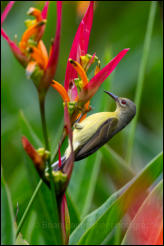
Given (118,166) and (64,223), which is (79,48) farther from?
(118,166)

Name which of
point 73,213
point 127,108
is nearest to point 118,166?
point 73,213

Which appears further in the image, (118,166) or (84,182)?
(84,182)

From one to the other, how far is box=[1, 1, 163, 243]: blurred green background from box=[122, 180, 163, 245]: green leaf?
58 centimetres

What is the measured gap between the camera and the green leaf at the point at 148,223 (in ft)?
2.07

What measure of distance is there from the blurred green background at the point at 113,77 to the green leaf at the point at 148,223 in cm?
58

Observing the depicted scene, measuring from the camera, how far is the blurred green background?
4.56 feet

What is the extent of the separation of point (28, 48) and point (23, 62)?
0.01 m

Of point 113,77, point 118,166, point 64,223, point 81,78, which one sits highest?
point 81,78

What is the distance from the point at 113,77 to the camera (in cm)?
140

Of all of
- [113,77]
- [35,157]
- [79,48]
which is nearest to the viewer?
[35,157]

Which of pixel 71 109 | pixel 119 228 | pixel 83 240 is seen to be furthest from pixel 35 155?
pixel 119 228

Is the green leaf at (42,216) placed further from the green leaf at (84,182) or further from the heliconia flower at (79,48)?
the heliconia flower at (79,48)

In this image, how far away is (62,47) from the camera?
67.0 inches

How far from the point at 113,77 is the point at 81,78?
3.01 feet
